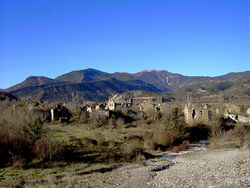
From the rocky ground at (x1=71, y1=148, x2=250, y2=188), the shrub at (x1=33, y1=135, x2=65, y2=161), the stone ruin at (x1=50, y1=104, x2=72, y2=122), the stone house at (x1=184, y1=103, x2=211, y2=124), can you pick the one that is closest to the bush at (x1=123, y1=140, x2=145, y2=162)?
the rocky ground at (x1=71, y1=148, x2=250, y2=188)

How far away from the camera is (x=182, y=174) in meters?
21.8

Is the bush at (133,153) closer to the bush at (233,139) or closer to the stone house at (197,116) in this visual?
the bush at (233,139)

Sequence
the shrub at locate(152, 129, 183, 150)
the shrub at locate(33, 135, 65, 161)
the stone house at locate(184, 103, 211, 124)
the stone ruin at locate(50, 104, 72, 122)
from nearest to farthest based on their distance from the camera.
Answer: the shrub at locate(33, 135, 65, 161), the shrub at locate(152, 129, 183, 150), the stone house at locate(184, 103, 211, 124), the stone ruin at locate(50, 104, 72, 122)

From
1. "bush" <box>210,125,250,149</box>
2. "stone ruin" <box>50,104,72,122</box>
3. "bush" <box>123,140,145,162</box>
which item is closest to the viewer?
"bush" <box>123,140,145,162</box>

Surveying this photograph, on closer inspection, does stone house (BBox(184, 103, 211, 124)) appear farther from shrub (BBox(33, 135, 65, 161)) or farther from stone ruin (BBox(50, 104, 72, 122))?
shrub (BBox(33, 135, 65, 161))

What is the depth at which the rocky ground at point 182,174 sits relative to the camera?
1891 cm

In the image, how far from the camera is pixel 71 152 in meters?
30.6

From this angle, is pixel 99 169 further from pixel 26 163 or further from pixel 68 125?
pixel 68 125

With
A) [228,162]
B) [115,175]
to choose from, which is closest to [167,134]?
[228,162]

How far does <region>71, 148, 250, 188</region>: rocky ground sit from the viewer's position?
62.0 feet

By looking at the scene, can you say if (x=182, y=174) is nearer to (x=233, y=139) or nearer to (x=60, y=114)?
(x=233, y=139)

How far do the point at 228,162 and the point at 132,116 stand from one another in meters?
43.7

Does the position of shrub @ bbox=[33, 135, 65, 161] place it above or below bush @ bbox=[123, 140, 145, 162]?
above

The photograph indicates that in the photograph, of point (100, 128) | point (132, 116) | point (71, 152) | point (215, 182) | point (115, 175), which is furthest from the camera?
point (132, 116)
